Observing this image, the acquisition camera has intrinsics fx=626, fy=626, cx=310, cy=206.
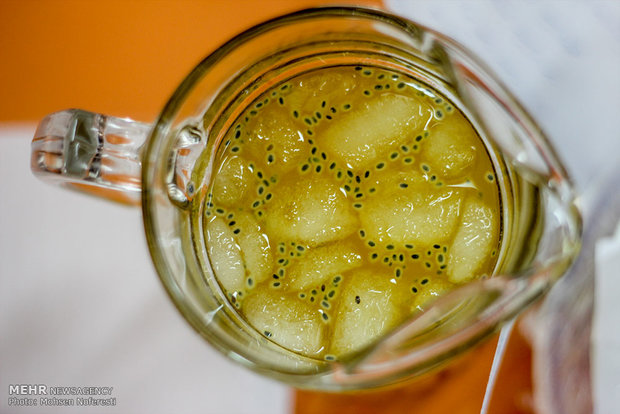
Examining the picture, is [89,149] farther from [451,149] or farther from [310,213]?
[451,149]

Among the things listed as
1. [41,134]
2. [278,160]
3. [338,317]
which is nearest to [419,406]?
[338,317]

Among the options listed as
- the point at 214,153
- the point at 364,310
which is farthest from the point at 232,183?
the point at 364,310

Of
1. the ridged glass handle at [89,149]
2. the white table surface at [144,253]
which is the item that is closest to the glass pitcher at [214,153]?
the ridged glass handle at [89,149]

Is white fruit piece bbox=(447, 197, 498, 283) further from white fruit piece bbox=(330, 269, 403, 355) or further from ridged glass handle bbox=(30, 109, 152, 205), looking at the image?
ridged glass handle bbox=(30, 109, 152, 205)

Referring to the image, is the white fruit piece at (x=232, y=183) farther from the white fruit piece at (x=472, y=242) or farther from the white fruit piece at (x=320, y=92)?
the white fruit piece at (x=472, y=242)

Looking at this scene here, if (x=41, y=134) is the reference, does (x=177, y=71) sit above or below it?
above

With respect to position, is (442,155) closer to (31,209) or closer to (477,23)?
(477,23)
